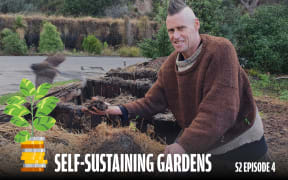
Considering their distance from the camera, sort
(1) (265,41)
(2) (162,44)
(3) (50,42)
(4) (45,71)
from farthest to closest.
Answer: (1) (265,41) → (3) (50,42) → (2) (162,44) → (4) (45,71)

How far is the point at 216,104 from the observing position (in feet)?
5.77

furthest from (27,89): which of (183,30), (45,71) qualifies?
(183,30)

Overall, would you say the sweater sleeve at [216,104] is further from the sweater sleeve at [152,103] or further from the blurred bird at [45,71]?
the blurred bird at [45,71]

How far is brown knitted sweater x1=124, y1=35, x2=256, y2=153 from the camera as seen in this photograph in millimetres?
1765

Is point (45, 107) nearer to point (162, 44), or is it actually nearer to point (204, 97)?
point (204, 97)

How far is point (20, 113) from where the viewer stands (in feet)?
7.03

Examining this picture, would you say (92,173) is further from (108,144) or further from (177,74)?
(177,74)

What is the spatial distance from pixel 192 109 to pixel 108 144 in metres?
0.73

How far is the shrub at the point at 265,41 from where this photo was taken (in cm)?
956

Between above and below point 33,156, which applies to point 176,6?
above

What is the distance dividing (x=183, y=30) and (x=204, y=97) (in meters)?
0.40

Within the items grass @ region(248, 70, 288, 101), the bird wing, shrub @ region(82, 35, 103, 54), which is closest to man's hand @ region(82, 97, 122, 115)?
the bird wing

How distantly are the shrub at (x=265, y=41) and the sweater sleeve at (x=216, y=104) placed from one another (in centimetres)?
825

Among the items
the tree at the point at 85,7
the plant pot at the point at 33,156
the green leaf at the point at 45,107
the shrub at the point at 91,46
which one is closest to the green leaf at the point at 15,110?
the green leaf at the point at 45,107
